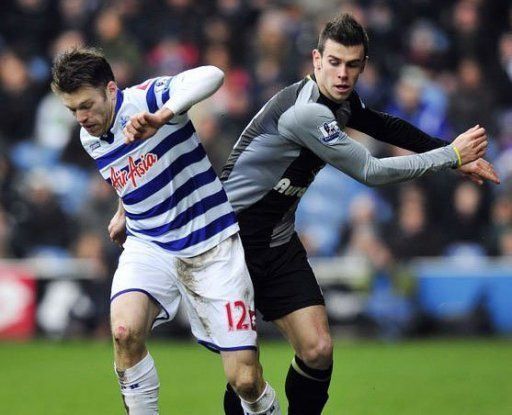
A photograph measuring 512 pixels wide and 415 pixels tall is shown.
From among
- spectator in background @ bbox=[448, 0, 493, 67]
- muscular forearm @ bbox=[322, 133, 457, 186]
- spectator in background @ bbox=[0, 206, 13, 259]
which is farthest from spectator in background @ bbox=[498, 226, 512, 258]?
muscular forearm @ bbox=[322, 133, 457, 186]

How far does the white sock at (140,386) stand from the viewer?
6.34 m

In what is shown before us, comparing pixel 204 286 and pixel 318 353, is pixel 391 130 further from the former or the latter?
pixel 204 286

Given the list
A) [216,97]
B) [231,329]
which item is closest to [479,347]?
[216,97]

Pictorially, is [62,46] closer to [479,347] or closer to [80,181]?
[80,181]

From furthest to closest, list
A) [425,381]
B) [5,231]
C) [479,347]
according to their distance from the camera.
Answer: [5,231]
[479,347]
[425,381]

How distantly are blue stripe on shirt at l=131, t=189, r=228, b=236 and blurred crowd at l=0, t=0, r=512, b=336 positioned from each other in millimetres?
6547

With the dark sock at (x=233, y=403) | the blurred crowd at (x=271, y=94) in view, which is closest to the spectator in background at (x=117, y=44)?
the blurred crowd at (x=271, y=94)

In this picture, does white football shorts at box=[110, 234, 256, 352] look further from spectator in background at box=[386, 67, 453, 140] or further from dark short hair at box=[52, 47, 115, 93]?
spectator in background at box=[386, 67, 453, 140]

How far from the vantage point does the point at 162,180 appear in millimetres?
6504

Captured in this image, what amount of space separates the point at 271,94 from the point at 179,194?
315 inches

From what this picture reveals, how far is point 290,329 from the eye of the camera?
691 cm

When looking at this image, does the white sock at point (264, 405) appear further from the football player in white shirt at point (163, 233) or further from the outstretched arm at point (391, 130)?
the outstretched arm at point (391, 130)

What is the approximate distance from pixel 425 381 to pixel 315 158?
3926 mm

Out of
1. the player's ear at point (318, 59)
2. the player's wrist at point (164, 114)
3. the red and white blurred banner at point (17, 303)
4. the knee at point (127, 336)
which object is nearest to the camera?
the player's wrist at point (164, 114)
